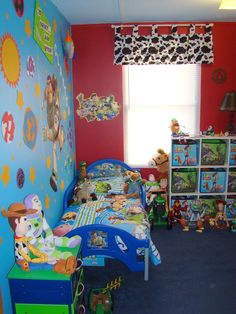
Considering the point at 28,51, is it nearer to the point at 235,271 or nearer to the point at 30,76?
the point at 30,76

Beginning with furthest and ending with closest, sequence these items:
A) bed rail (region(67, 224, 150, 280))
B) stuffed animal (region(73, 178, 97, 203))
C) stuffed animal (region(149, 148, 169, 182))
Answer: stuffed animal (region(149, 148, 169, 182)), stuffed animal (region(73, 178, 97, 203)), bed rail (region(67, 224, 150, 280))

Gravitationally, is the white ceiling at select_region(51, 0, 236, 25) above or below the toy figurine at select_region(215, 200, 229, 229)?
above

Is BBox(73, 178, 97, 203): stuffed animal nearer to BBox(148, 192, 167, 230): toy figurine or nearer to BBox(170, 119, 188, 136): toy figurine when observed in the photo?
BBox(148, 192, 167, 230): toy figurine

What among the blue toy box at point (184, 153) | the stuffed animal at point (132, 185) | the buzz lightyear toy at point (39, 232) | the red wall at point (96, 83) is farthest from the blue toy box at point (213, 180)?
the buzz lightyear toy at point (39, 232)

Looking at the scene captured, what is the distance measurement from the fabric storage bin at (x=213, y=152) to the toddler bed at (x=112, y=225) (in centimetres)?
92

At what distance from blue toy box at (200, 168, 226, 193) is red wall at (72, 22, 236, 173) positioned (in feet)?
2.05

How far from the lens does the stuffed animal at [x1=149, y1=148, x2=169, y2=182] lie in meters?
4.41

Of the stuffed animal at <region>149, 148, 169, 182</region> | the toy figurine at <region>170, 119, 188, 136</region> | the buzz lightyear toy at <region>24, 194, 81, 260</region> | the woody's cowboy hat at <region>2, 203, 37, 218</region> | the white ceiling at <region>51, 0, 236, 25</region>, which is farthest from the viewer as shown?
the stuffed animal at <region>149, 148, 169, 182</region>

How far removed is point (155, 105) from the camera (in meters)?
4.40

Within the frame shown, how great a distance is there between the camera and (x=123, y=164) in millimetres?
4449

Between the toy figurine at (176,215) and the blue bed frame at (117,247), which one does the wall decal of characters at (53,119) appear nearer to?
the blue bed frame at (117,247)

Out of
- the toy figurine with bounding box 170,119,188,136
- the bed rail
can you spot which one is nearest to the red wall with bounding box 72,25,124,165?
the toy figurine with bounding box 170,119,188,136

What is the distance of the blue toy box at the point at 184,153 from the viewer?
13.5ft

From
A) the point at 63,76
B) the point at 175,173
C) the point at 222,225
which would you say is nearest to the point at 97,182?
the point at 175,173
